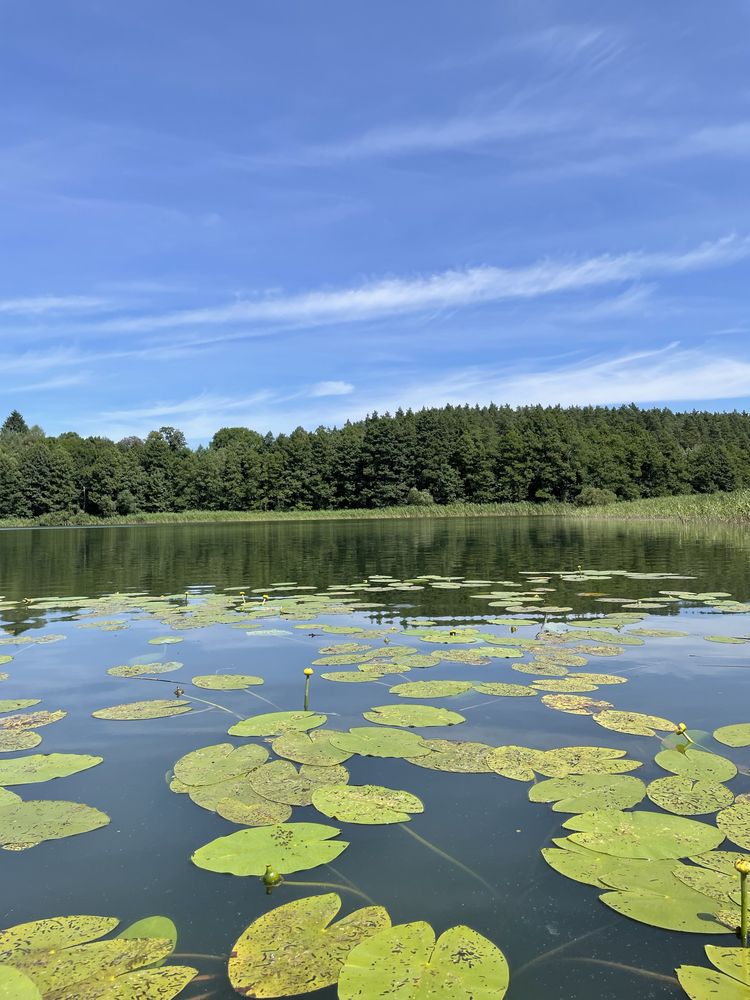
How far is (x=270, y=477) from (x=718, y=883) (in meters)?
64.2

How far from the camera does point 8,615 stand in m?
10.1

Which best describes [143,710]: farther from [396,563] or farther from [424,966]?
[396,563]

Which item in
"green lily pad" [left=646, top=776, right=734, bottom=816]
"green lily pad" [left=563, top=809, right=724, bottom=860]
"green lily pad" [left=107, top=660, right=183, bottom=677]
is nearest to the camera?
"green lily pad" [left=563, top=809, right=724, bottom=860]

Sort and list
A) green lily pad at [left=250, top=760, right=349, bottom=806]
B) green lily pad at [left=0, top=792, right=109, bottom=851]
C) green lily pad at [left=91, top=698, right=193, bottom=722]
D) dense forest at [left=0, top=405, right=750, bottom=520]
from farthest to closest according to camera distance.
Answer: dense forest at [left=0, top=405, right=750, bottom=520] → green lily pad at [left=91, top=698, right=193, bottom=722] → green lily pad at [left=250, top=760, right=349, bottom=806] → green lily pad at [left=0, top=792, right=109, bottom=851]

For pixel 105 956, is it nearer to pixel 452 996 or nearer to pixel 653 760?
pixel 452 996

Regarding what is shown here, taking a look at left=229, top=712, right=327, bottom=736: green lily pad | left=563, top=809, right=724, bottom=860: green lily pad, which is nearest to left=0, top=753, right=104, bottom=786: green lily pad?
left=229, top=712, right=327, bottom=736: green lily pad

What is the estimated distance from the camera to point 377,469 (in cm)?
6606

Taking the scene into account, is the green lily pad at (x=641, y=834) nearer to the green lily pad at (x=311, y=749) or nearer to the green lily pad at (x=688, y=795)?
the green lily pad at (x=688, y=795)

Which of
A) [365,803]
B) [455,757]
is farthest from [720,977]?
[455,757]

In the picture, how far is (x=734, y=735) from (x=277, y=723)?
9.92 feet

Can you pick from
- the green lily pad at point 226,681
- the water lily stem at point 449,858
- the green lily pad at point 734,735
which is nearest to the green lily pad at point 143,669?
the green lily pad at point 226,681

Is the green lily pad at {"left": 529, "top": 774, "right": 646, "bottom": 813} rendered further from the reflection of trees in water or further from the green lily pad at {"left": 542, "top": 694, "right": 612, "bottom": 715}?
the reflection of trees in water

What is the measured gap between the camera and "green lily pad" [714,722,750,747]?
4121mm

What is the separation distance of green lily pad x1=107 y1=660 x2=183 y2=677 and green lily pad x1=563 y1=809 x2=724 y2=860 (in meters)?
4.49
